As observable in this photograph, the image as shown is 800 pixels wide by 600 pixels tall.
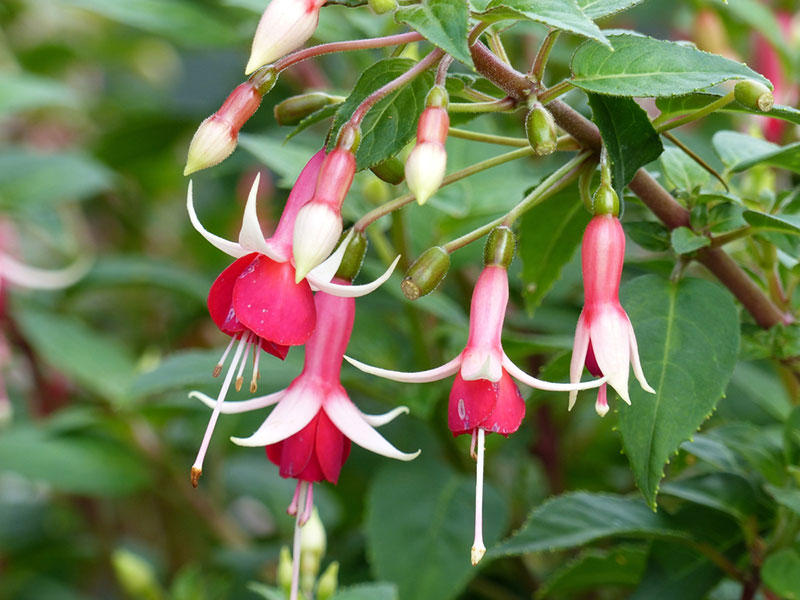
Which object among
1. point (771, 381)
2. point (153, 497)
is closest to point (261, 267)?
point (771, 381)

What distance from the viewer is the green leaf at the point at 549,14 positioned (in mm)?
374

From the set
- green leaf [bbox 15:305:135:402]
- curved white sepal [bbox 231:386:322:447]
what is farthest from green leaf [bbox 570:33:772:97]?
green leaf [bbox 15:305:135:402]

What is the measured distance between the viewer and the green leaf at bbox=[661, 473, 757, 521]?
583 mm

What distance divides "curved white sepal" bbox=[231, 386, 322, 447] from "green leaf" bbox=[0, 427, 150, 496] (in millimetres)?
598

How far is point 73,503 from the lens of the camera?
1337mm

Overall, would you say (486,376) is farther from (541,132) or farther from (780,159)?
(780,159)

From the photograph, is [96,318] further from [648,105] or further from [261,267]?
[261,267]

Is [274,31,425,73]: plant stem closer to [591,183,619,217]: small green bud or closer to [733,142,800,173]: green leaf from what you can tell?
[591,183,619,217]: small green bud

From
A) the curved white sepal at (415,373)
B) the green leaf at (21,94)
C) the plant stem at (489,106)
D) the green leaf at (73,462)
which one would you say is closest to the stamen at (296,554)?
the curved white sepal at (415,373)

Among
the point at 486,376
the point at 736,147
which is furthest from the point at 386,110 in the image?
the point at 736,147

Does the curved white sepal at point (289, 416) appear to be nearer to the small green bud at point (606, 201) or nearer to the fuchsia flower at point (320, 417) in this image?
the fuchsia flower at point (320, 417)

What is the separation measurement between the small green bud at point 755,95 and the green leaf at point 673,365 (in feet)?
0.38

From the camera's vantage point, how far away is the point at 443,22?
395mm

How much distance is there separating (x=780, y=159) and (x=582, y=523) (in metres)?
0.26
